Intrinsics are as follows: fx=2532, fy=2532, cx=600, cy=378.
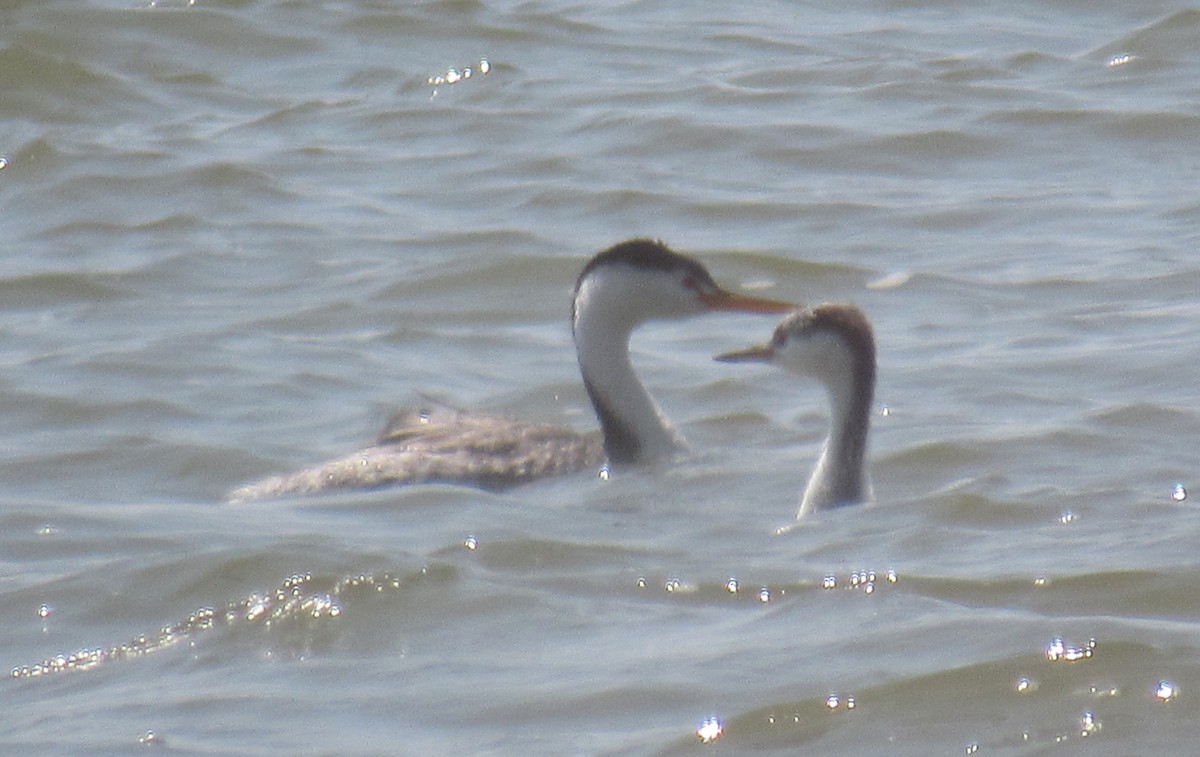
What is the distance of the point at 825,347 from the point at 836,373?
0.10 m

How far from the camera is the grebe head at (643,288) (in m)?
9.71

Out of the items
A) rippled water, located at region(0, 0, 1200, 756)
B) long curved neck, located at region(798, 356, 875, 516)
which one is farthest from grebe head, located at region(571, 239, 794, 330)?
long curved neck, located at region(798, 356, 875, 516)

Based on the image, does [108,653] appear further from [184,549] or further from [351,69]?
[351,69]

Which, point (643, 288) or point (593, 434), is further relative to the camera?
point (593, 434)

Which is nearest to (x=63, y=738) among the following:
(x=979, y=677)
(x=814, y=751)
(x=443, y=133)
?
(x=814, y=751)

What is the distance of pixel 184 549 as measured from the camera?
301 inches

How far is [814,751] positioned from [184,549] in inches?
108

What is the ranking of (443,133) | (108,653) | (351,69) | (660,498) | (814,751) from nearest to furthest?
(814,751) < (108,653) < (660,498) < (443,133) < (351,69)

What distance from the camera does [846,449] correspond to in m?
8.23

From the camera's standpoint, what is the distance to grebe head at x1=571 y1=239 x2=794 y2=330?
9.71 meters

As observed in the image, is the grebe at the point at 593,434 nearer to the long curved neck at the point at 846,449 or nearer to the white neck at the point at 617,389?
the white neck at the point at 617,389

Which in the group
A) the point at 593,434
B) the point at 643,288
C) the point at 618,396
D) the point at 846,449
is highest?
the point at 643,288

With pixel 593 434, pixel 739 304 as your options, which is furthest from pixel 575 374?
pixel 739 304

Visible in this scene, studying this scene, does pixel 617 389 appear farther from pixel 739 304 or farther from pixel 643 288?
pixel 739 304
